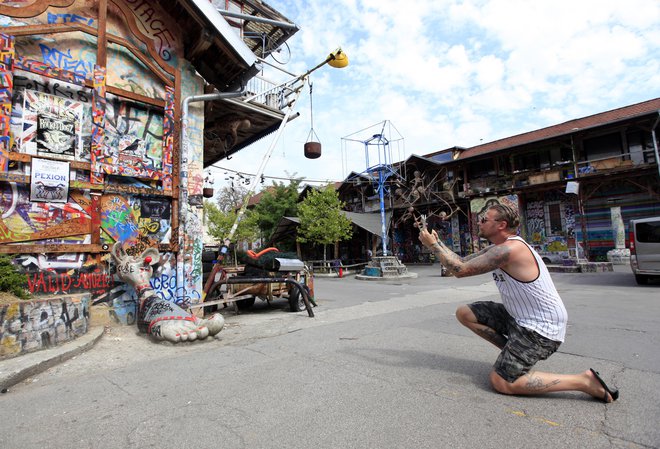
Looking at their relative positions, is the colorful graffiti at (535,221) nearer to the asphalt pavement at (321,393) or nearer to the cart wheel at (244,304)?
the asphalt pavement at (321,393)

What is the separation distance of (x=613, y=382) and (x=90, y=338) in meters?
6.63

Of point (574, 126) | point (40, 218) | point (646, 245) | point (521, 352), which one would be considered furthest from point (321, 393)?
point (574, 126)

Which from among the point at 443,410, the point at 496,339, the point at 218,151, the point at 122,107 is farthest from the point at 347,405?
the point at 218,151

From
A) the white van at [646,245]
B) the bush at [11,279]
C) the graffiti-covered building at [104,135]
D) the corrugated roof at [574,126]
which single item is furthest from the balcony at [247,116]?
the corrugated roof at [574,126]

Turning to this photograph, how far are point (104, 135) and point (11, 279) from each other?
2968 millimetres

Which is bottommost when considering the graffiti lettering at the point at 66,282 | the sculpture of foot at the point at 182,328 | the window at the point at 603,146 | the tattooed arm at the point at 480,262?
the sculpture of foot at the point at 182,328

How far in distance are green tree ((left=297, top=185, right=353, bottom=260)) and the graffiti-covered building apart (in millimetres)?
16610

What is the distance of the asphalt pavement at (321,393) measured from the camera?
262 centimetres

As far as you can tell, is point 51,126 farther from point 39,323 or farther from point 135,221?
point 39,323

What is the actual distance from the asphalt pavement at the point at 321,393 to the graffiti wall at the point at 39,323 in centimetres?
24

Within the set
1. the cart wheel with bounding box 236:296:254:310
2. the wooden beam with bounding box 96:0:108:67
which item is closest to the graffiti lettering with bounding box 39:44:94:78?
the wooden beam with bounding box 96:0:108:67

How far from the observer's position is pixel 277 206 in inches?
1368

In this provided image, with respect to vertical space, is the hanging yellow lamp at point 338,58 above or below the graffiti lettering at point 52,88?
above

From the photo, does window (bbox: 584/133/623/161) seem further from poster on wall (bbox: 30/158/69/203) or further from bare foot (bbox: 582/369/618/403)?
poster on wall (bbox: 30/158/69/203)
